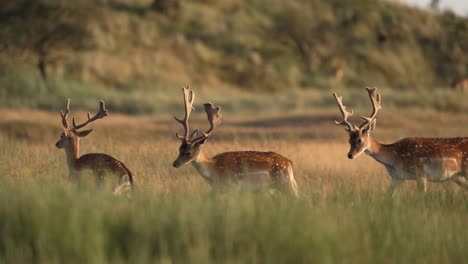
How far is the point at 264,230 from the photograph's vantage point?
573cm

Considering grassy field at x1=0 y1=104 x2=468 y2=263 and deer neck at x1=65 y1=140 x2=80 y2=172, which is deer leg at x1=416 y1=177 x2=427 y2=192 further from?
deer neck at x1=65 y1=140 x2=80 y2=172

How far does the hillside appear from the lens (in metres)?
34.5

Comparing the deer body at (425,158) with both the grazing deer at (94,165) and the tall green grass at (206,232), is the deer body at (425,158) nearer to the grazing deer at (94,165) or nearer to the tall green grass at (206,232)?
the tall green grass at (206,232)

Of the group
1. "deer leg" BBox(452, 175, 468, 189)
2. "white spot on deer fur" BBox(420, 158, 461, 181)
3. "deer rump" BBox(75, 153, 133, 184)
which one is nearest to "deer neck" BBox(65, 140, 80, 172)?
"deer rump" BBox(75, 153, 133, 184)

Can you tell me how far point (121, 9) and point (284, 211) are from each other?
39755 millimetres

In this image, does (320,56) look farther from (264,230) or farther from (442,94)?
(264,230)

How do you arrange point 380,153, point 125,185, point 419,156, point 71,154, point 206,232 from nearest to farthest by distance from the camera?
1. point 206,232
2. point 125,185
3. point 71,154
4. point 419,156
5. point 380,153

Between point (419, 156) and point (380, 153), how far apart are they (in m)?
0.50

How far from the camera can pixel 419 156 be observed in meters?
9.88

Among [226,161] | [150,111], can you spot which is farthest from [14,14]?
[226,161]

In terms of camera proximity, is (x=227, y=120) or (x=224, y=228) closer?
(x=224, y=228)

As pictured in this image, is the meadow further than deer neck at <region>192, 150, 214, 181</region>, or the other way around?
deer neck at <region>192, 150, 214, 181</region>

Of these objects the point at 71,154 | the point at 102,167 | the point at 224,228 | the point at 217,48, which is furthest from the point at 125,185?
the point at 217,48

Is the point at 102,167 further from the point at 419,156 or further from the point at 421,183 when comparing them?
the point at 419,156
